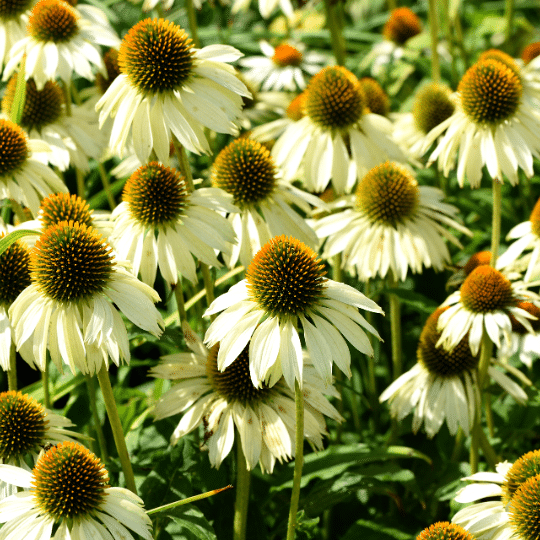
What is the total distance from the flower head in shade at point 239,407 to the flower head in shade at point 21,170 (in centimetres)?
67

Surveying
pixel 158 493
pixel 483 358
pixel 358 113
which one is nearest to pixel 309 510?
pixel 158 493

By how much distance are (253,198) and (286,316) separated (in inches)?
28.9

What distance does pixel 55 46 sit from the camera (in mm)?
2680

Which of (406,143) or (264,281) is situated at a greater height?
(264,281)

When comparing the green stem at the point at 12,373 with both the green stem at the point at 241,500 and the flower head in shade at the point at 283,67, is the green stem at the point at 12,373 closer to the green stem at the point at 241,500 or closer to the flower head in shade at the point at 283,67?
the green stem at the point at 241,500

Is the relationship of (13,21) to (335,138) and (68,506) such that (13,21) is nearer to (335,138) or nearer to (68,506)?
(335,138)

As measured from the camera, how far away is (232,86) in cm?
214

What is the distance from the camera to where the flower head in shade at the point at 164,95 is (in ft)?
6.93

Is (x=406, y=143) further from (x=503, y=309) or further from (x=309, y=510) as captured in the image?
(x=309, y=510)

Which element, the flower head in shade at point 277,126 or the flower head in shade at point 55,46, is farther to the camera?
the flower head in shade at point 277,126

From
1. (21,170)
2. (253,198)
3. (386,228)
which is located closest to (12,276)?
(21,170)

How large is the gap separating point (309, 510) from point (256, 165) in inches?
41.5

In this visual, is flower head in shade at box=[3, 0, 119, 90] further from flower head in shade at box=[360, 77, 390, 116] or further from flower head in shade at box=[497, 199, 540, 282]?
flower head in shade at box=[497, 199, 540, 282]

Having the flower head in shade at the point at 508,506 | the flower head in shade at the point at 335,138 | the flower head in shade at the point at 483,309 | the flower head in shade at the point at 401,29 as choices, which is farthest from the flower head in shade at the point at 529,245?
the flower head in shade at the point at 401,29
